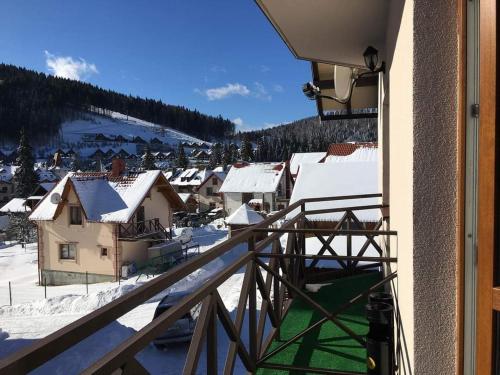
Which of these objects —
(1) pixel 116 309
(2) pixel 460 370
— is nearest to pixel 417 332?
(2) pixel 460 370

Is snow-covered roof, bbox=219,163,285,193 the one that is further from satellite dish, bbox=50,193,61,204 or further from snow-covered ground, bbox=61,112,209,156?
snow-covered ground, bbox=61,112,209,156

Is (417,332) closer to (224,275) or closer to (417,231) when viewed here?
(417,231)

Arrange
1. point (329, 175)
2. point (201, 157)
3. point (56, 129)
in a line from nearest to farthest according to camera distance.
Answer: point (329, 175)
point (201, 157)
point (56, 129)

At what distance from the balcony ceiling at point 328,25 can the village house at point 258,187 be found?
2590cm

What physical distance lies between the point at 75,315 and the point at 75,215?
7477mm

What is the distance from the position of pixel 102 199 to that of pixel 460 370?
1952 centimetres

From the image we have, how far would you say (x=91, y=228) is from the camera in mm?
18875

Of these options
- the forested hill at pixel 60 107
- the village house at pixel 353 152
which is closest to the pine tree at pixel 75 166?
the forested hill at pixel 60 107

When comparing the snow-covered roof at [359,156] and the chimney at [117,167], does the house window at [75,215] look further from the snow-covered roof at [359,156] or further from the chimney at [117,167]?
the snow-covered roof at [359,156]

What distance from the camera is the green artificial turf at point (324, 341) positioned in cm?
299

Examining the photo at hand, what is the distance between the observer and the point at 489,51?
112 cm

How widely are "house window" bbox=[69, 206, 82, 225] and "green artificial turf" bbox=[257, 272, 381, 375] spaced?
670 inches

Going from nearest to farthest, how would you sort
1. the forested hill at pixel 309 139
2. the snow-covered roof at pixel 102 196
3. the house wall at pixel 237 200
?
the snow-covered roof at pixel 102 196
the house wall at pixel 237 200
the forested hill at pixel 309 139

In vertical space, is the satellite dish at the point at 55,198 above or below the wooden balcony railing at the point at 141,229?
above
